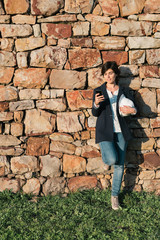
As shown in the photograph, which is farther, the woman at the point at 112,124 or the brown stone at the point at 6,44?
the brown stone at the point at 6,44

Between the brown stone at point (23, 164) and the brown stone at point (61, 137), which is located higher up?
the brown stone at point (61, 137)

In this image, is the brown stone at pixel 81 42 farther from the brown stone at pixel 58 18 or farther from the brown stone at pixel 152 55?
the brown stone at pixel 152 55

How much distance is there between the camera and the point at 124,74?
349 centimetres

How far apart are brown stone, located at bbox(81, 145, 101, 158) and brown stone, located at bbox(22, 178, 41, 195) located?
787 millimetres

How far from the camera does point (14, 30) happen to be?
3.37m

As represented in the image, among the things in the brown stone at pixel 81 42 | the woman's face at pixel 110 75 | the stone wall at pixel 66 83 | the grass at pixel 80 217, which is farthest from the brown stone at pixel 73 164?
the brown stone at pixel 81 42

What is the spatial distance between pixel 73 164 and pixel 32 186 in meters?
0.68

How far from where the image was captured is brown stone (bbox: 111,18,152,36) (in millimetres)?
3449

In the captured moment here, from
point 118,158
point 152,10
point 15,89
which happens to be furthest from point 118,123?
point 152,10

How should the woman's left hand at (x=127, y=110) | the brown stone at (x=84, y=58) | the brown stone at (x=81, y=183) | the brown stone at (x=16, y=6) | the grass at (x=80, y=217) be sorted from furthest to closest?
the brown stone at (x=81, y=183)
the brown stone at (x=84, y=58)
the brown stone at (x=16, y=6)
the woman's left hand at (x=127, y=110)
the grass at (x=80, y=217)

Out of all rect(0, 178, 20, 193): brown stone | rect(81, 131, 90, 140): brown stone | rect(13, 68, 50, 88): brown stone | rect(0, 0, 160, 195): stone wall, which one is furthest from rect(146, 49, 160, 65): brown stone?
rect(0, 178, 20, 193): brown stone

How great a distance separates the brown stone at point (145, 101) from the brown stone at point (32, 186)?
1.84 meters

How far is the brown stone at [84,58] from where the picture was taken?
343cm

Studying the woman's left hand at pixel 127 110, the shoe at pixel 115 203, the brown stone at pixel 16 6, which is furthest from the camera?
the brown stone at pixel 16 6
